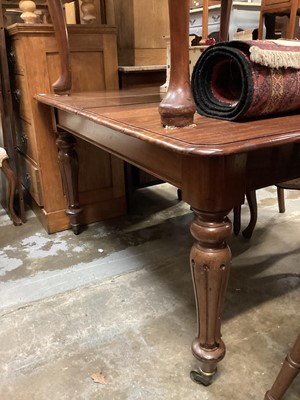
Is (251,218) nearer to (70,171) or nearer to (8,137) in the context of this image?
(70,171)

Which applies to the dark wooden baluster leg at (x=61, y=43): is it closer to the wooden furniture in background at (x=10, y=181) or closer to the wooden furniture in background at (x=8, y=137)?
the wooden furniture in background at (x=8, y=137)

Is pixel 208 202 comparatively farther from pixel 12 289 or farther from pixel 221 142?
pixel 12 289

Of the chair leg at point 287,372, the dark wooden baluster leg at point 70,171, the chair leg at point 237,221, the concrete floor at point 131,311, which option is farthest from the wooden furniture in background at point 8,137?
the chair leg at point 287,372

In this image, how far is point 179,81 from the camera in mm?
805

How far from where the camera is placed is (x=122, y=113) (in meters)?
1.04

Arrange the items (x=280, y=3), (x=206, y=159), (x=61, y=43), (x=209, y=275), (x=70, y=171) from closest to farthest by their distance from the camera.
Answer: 1. (x=206, y=159)
2. (x=209, y=275)
3. (x=61, y=43)
4. (x=70, y=171)
5. (x=280, y=3)

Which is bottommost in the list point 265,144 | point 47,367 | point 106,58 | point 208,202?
point 47,367

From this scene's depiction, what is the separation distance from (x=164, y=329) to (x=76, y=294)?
0.37 m

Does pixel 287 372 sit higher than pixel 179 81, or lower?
lower

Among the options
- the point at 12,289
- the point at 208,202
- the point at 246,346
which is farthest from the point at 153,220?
the point at 208,202

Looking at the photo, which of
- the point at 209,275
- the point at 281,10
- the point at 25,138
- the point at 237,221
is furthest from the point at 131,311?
the point at 281,10

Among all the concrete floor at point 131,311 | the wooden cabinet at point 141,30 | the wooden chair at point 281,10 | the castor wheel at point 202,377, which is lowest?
the concrete floor at point 131,311

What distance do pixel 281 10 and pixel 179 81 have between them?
9.05 ft

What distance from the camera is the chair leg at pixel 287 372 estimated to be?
0.80 metres
